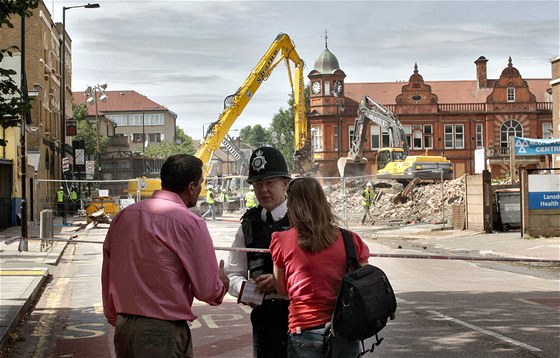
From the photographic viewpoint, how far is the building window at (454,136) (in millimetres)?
83375

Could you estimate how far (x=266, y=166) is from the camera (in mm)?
5535

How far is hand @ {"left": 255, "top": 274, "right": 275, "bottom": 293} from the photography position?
5.12 metres

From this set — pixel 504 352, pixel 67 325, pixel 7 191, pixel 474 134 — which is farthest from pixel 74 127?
pixel 504 352

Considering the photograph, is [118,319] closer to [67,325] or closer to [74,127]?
[67,325]

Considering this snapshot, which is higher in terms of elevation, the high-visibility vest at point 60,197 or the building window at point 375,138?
the building window at point 375,138

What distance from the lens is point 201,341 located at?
1024 cm

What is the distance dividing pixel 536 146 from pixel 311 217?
86.4 feet

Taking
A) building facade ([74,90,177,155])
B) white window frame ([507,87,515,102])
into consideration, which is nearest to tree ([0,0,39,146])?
white window frame ([507,87,515,102])

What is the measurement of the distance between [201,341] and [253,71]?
3188 cm

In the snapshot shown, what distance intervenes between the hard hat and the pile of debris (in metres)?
32.0

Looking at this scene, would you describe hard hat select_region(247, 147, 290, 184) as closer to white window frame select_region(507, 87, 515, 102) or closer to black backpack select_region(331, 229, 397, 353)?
black backpack select_region(331, 229, 397, 353)

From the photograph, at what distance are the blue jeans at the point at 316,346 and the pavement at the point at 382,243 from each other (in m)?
5.88

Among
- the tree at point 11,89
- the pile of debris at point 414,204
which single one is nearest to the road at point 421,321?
the tree at point 11,89

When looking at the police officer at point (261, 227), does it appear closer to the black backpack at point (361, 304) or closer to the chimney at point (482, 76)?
the black backpack at point (361, 304)
